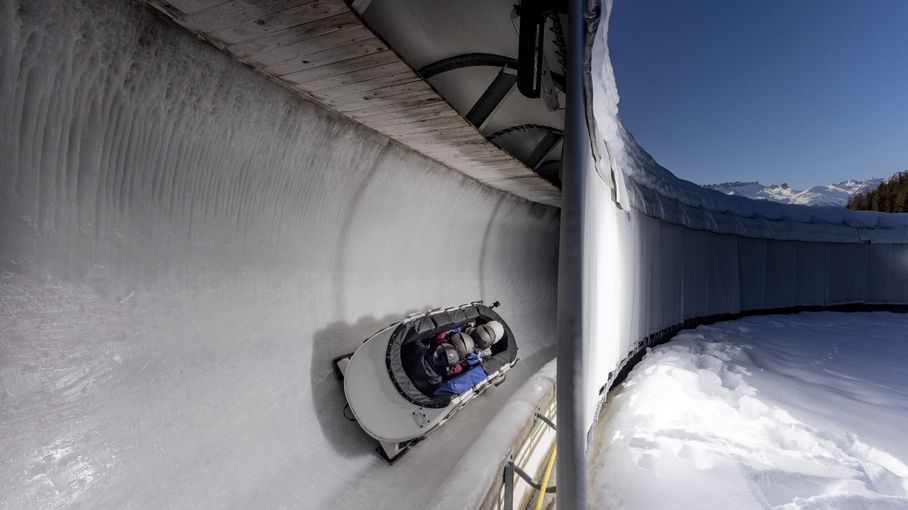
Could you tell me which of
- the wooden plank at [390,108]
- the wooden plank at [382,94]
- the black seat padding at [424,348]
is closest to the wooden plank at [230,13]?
the wooden plank at [382,94]

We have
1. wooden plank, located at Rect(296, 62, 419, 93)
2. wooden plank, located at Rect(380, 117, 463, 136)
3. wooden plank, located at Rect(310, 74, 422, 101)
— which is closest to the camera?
wooden plank, located at Rect(296, 62, 419, 93)

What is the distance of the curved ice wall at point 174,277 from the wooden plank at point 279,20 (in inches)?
10.4

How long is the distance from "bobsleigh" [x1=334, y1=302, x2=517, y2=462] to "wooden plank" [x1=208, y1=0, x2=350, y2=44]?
230 cm

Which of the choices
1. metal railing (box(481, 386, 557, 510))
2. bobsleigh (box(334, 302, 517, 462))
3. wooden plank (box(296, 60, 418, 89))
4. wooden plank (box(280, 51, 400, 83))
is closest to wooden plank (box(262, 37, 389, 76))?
wooden plank (box(280, 51, 400, 83))

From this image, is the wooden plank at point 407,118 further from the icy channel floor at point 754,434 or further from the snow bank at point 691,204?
the icy channel floor at point 754,434

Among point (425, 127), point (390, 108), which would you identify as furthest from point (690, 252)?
point (390, 108)

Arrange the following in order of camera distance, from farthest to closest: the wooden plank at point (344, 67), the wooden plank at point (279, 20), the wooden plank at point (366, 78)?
the wooden plank at point (366, 78), the wooden plank at point (344, 67), the wooden plank at point (279, 20)

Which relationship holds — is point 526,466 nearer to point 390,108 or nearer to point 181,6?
point 390,108

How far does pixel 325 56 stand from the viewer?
1.96 metres

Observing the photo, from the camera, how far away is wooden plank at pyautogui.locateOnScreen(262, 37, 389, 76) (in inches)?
70.9

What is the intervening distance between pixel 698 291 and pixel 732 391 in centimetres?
429

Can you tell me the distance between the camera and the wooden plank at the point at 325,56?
1802mm

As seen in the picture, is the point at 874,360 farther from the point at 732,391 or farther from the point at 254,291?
the point at 254,291

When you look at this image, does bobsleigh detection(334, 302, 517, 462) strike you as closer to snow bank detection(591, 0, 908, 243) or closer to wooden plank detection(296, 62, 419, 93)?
wooden plank detection(296, 62, 419, 93)
